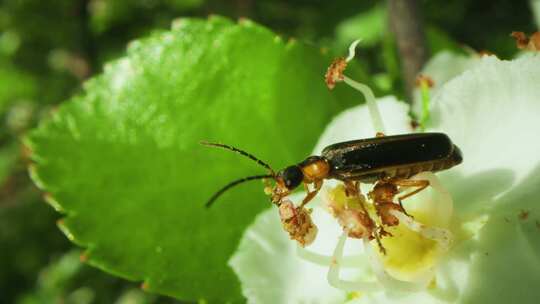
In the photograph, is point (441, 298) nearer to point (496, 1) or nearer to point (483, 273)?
point (483, 273)

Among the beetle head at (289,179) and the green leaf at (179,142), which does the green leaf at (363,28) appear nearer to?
the green leaf at (179,142)

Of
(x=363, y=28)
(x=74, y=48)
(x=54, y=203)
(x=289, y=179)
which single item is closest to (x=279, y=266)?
(x=289, y=179)

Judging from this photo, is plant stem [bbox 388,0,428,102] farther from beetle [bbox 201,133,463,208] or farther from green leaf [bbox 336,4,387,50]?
green leaf [bbox 336,4,387,50]

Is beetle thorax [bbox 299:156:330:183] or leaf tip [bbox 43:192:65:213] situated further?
leaf tip [bbox 43:192:65:213]

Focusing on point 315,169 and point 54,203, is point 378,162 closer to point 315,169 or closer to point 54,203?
point 315,169

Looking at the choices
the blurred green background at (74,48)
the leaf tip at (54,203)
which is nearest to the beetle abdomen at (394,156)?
the leaf tip at (54,203)

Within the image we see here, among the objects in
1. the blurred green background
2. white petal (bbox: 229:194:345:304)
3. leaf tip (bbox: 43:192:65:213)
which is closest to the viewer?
white petal (bbox: 229:194:345:304)

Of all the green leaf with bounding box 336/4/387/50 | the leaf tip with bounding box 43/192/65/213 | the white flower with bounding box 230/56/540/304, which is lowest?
the white flower with bounding box 230/56/540/304

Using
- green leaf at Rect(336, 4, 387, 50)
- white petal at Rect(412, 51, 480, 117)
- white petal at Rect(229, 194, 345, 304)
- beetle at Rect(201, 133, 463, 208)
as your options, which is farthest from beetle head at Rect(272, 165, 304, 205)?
green leaf at Rect(336, 4, 387, 50)
